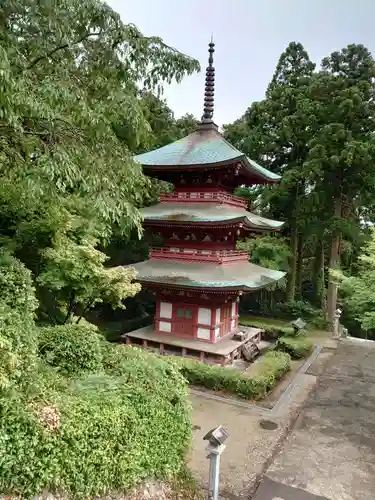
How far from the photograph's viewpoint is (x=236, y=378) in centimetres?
1197

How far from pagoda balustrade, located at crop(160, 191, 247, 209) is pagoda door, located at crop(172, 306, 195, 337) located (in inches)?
181

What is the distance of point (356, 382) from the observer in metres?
13.7

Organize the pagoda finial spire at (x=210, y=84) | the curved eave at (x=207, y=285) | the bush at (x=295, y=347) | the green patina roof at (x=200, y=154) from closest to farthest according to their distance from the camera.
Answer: the curved eave at (x=207, y=285), the green patina roof at (x=200, y=154), the bush at (x=295, y=347), the pagoda finial spire at (x=210, y=84)

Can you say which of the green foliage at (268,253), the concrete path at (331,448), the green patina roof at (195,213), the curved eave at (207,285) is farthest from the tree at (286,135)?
the concrete path at (331,448)

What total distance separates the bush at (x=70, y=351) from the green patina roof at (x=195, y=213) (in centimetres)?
805

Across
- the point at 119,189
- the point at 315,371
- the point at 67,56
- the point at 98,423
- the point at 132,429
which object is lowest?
the point at 315,371

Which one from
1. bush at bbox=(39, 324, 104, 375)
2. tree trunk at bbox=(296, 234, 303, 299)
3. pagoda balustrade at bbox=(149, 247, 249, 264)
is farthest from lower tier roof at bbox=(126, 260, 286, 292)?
tree trunk at bbox=(296, 234, 303, 299)

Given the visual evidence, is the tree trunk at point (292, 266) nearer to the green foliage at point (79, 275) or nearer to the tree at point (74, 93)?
the green foliage at point (79, 275)

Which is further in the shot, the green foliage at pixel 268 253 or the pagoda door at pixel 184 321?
the green foliage at pixel 268 253

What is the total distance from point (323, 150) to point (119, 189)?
59.5 feet

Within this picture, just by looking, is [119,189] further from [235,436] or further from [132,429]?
[235,436]

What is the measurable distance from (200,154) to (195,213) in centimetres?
250

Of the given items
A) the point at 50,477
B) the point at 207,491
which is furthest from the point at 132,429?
the point at 207,491

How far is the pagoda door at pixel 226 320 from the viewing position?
1582 centimetres
